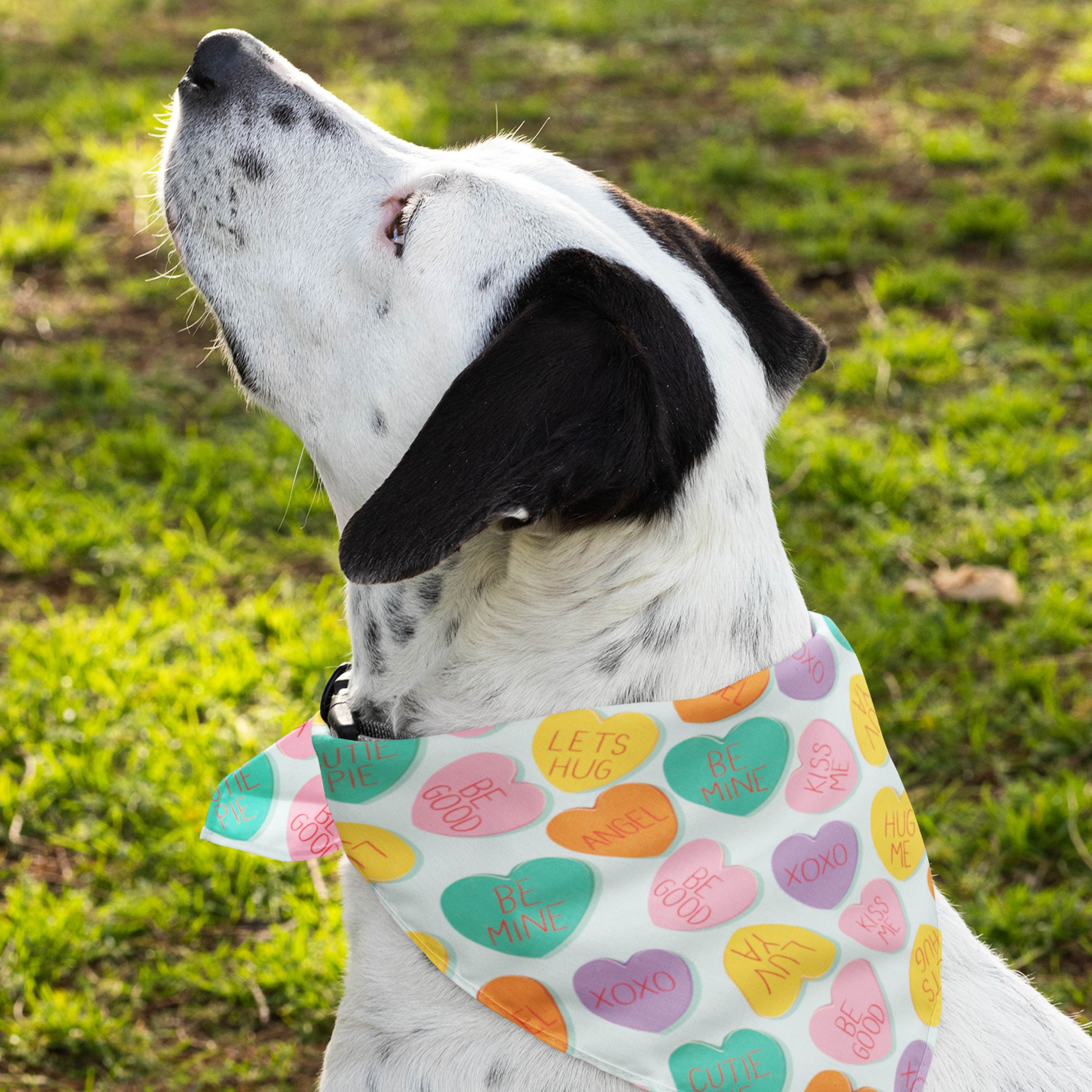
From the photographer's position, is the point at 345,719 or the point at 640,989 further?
the point at 345,719

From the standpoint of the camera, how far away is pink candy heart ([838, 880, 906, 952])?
6.65 ft

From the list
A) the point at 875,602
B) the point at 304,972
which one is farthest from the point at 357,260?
the point at 875,602

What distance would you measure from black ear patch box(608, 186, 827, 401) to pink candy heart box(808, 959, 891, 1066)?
1068 millimetres

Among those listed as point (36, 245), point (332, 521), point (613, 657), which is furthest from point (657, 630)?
point (36, 245)

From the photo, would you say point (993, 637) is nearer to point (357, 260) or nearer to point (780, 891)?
point (780, 891)

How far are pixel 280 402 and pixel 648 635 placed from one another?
2.64 ft

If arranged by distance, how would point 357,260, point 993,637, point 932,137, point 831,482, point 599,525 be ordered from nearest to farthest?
1. point 599,525
2. point 357,260
3. point 993,637
4. point 831,482
5. point 932,137

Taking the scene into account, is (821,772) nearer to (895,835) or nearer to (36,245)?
(895,835)

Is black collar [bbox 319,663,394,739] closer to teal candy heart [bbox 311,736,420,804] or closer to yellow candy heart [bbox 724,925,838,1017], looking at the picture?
teal candy heart [bbox 311,736,420,804]

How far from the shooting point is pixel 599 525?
1948 mm

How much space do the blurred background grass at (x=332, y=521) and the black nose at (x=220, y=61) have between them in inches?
19.1

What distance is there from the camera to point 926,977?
2.00 meters

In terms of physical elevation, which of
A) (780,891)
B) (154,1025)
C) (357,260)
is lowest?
(154,1025)

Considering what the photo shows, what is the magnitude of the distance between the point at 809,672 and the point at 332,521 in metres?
2.88
